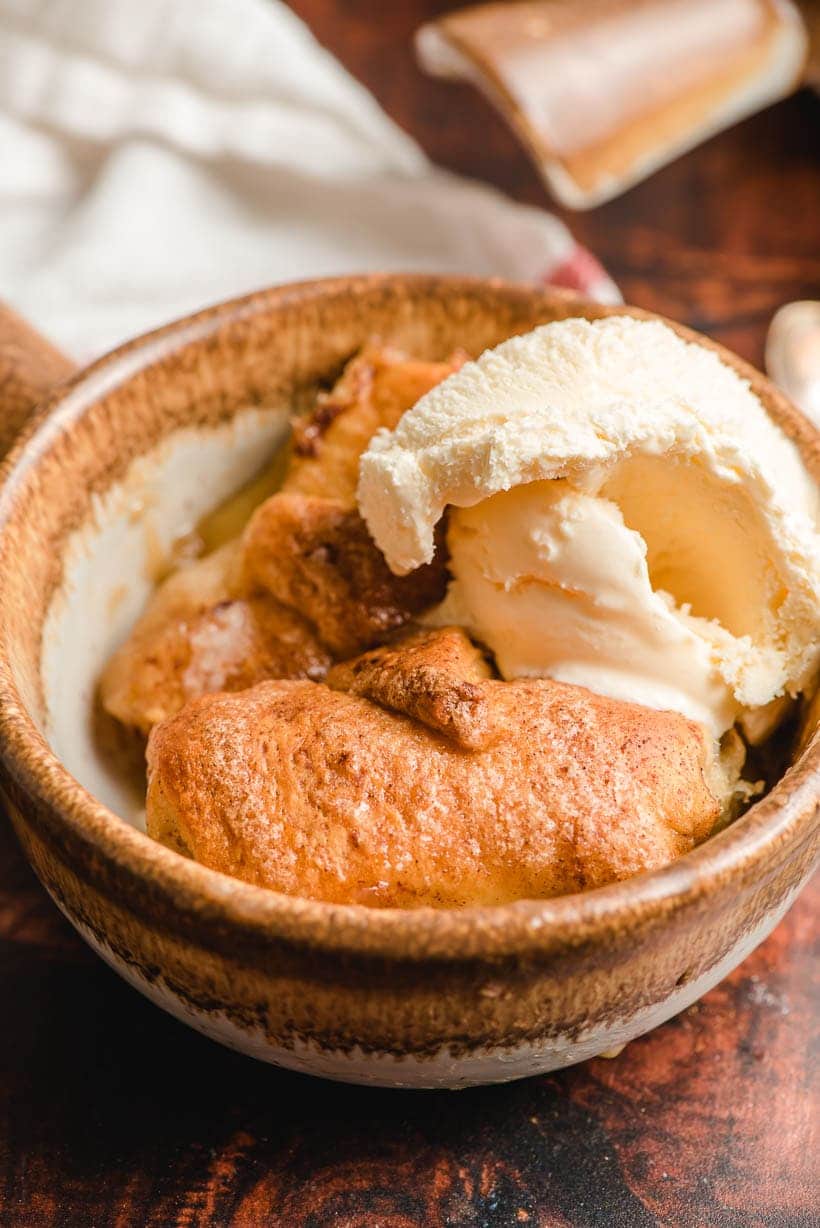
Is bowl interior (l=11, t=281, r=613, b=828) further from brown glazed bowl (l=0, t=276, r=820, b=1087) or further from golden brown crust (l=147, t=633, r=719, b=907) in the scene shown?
golden brown crust (l=147, t=633, r=719, b=907)

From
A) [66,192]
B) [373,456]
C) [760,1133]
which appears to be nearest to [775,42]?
[66,192]

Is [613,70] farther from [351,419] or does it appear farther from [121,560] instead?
[121,560]

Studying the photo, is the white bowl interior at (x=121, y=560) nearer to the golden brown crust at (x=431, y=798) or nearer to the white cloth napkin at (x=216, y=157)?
the golden brown crust at (x=431, y=798)

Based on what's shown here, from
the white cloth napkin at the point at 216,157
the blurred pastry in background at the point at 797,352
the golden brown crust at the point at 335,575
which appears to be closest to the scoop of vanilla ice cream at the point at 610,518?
the golden brown crust at the point at 335,575

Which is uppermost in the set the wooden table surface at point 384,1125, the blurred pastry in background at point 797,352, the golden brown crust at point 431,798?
the golden brown crust at point 431,798

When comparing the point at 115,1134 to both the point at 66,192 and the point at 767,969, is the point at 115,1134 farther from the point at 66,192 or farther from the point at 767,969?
the point at 66,192

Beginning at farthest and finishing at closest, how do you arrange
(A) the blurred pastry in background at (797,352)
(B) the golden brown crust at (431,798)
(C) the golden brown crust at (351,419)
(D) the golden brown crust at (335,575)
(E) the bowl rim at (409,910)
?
1. (A) the blurred pastry in background at (797,352)
2. (C) the golden brown crust at (351,419)
3. (D) the golden brown crust at (335,575)
4. (B) the golden brown crust at (431,798)
5. (E) the bowl rim at (409,910)
